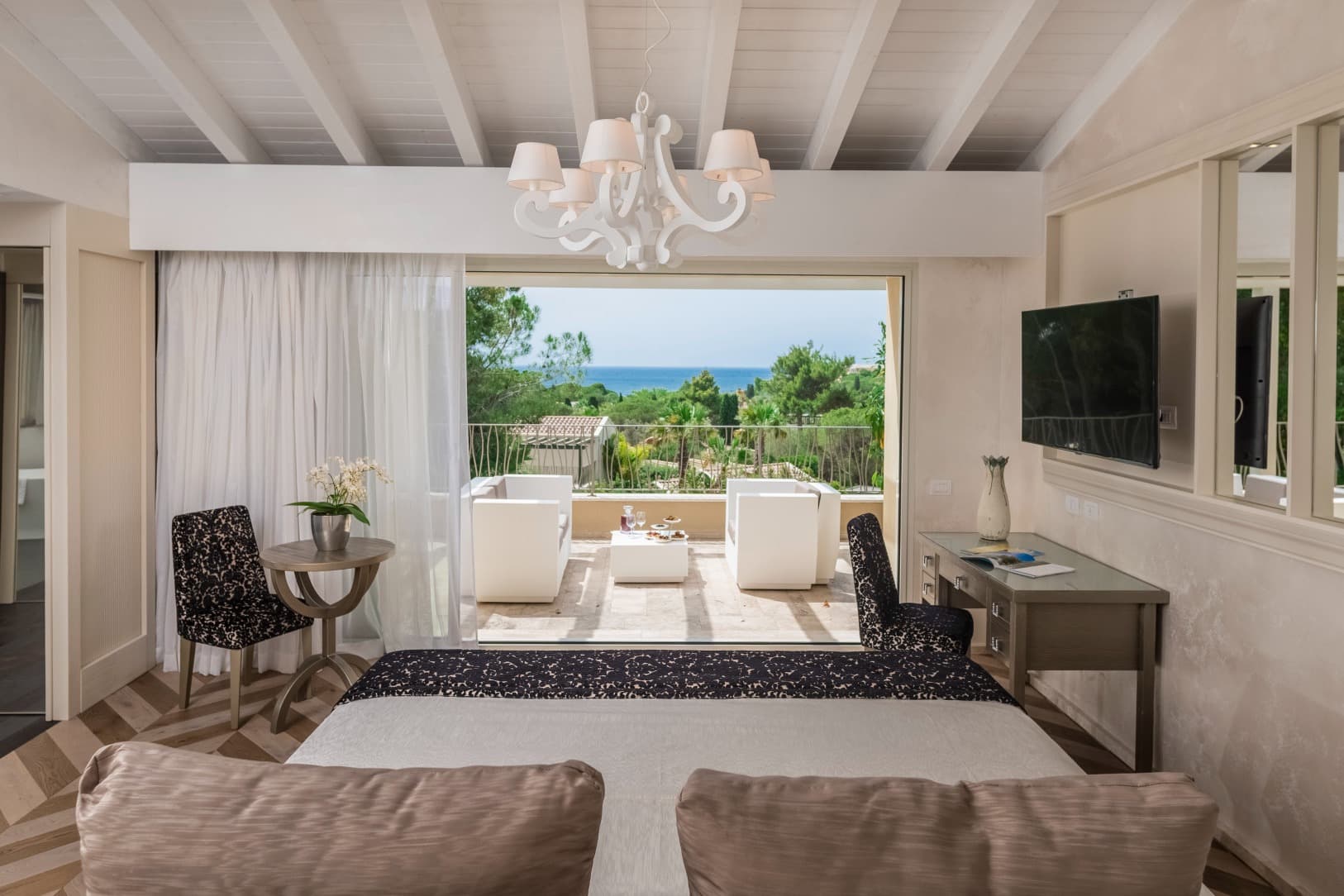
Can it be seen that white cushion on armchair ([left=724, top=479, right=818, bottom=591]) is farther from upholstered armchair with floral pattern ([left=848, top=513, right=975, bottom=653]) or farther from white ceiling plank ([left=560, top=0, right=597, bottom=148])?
white ceiling plank ([left=560, top=0, right=597, bottom=148])

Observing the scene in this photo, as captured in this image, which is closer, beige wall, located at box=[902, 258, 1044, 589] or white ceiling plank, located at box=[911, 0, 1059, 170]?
white ceiling plank, located at box=[911, 0, 1059, 170]

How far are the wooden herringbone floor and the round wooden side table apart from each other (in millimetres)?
164

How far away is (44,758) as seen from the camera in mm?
3596

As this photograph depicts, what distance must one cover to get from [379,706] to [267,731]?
1.80 meters

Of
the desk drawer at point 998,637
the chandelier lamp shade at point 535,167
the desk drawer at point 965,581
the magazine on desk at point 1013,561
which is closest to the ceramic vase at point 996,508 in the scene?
the magazine on desk at point 1013,561

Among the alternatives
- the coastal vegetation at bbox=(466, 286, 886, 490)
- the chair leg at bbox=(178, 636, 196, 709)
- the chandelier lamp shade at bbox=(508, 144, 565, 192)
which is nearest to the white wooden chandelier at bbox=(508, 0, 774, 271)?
the chandelier lamp shade at bbox=(508, 144, 565, 192)

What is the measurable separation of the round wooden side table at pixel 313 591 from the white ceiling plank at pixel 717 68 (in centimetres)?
231

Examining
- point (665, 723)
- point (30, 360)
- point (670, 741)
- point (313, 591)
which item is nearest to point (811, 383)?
point (313, 591)

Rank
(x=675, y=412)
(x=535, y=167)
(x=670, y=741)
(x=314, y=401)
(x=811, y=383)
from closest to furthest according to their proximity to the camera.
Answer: (x=670, y=741) < (x=535, y=167) < (x=314, y=401) < (x=675, y=412) < (x=811, y=383)

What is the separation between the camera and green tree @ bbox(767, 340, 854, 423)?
56.8 feet

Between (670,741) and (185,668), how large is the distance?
9.53 feet

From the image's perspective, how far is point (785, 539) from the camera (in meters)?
6.51

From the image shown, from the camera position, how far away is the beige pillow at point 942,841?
107 cm

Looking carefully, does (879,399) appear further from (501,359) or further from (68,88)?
(68,88)
